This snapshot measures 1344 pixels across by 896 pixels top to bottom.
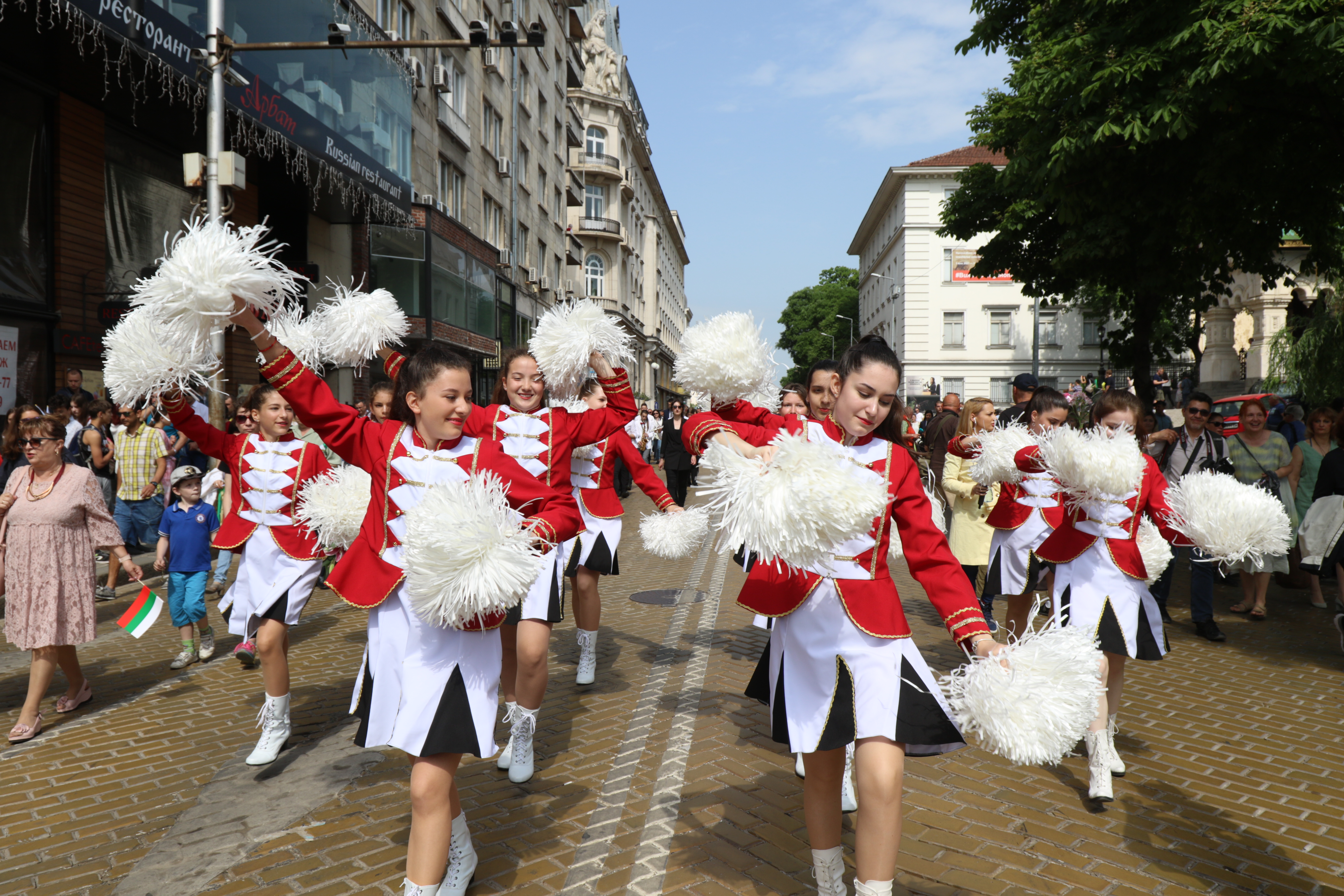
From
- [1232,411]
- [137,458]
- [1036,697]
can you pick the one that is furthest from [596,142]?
[1036,697]

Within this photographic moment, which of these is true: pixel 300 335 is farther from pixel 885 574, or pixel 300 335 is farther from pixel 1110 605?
pixel 1110 605

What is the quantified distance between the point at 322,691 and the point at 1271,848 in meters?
5.60

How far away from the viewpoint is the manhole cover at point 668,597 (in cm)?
973

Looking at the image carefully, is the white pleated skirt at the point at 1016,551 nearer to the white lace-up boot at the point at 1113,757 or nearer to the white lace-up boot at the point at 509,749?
the white lace-up boot at the point at 1113,757

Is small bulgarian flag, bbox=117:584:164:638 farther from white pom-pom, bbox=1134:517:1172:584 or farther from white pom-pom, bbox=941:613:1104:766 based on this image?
white pom-pom, bbox=1134:517:1172:584

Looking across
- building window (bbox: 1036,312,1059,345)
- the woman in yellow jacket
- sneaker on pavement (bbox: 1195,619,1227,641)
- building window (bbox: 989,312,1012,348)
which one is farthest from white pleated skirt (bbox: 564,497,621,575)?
building window (bbox: 1036,312,1059,345)

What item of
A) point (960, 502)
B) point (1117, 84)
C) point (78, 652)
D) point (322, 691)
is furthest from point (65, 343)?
point (1117, 84)

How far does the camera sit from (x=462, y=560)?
9.16ft

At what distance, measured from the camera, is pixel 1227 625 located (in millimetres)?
8820

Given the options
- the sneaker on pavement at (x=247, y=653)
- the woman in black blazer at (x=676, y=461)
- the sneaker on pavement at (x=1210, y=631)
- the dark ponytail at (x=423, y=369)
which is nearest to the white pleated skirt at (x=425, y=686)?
the dark ponytail at (x=423, y=369)

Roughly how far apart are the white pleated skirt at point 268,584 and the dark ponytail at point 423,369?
203 cm

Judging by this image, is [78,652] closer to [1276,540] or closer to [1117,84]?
[1276,540]

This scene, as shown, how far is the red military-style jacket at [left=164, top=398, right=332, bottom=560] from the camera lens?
523cm

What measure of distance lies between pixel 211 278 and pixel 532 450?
2115 mm
